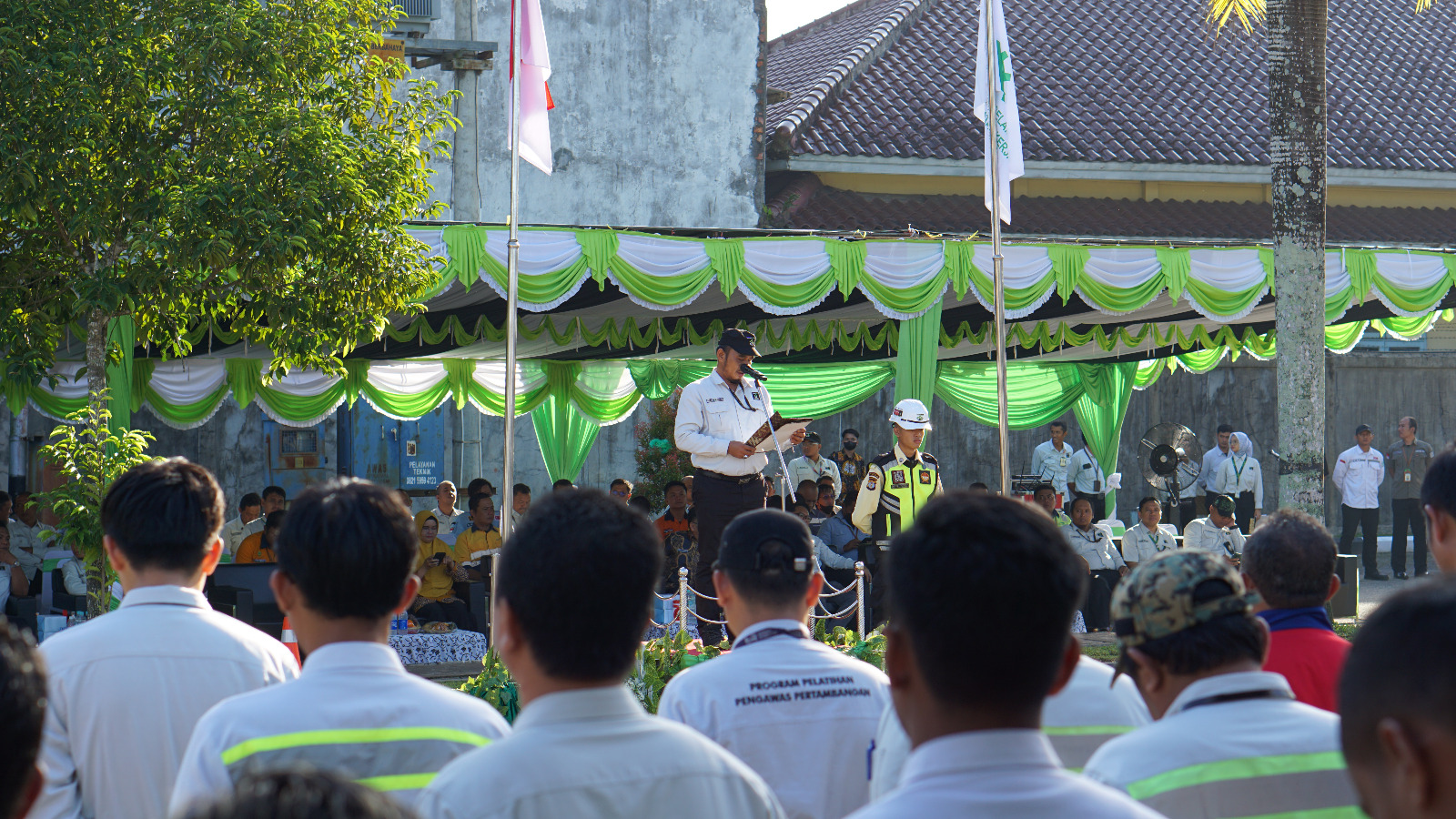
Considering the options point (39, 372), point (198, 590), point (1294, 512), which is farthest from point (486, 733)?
point (39, 372)

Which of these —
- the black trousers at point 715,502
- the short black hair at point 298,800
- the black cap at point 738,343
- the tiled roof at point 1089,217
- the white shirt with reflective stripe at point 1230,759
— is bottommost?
the black trousers at point 715,502

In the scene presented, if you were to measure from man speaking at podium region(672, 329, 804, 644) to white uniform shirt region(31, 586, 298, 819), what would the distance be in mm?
4893

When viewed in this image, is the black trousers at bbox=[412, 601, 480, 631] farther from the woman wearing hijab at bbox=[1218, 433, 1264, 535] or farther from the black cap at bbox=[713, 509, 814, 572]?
the woman wearing hijab at bbox=[1218, 433, 1264, 535]

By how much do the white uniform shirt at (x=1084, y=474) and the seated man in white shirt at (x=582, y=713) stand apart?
51.0 ft

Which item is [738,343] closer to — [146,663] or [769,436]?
[769,436]

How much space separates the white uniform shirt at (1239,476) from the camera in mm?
17016

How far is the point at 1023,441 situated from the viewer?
64.3 feet

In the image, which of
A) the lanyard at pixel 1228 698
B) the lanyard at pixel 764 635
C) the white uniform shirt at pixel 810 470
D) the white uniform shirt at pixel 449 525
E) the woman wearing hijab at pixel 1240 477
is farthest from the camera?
the woman wearing hijab at pixel 1240 477

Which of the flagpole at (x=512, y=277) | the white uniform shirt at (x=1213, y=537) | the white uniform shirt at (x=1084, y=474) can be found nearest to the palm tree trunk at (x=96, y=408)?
the flagpole at (x=512, y=277)

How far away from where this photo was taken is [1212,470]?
1730 cm

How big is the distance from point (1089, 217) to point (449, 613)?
1205cm

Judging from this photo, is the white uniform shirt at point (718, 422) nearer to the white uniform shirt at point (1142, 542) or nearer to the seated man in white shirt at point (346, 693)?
the seated man in white shirt at point (346, 693)

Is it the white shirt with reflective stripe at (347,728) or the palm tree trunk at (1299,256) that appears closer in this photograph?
the white shirt with reflective stripe at (347,728)

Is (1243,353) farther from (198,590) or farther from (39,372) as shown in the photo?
(198,590)
